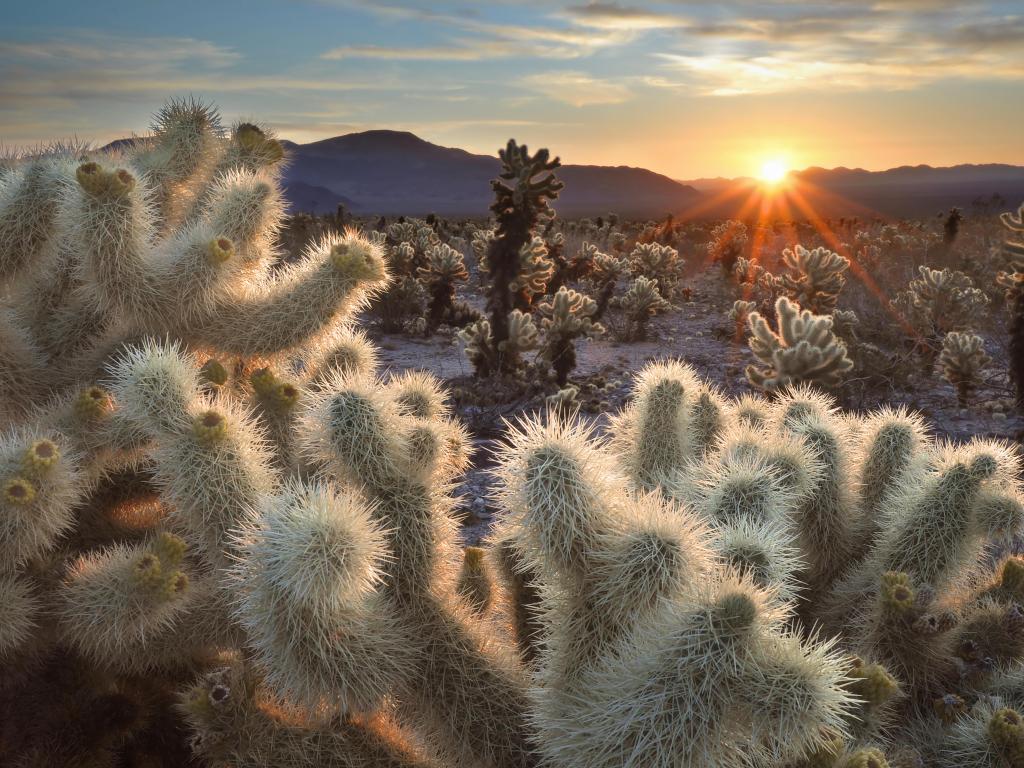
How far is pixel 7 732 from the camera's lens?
2924 mm

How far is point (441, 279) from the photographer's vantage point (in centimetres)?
1146

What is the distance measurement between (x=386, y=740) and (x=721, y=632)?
1.49 meters

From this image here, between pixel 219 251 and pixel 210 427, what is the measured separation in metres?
1.14

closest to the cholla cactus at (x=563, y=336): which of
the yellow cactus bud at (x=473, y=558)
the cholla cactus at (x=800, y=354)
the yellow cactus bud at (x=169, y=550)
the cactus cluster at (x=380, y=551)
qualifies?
the cholla cactus at (x=800, y=354)

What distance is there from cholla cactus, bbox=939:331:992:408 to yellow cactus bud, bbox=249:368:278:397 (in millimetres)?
7097

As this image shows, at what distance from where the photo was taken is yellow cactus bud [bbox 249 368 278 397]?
344 cm

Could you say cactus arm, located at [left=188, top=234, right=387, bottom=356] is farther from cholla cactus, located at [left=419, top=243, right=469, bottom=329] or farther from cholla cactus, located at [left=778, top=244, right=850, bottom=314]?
cholla cactus, located at [left=778, top=244, right=850, bottom=314]

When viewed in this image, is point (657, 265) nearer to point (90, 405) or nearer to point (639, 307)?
point (639, 307)

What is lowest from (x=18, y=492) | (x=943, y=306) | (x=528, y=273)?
(x=943, y=306)

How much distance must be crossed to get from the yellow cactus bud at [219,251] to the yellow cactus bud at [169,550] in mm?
1310

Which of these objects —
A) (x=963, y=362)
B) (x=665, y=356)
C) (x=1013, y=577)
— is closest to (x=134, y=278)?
(x=1013, y=577)

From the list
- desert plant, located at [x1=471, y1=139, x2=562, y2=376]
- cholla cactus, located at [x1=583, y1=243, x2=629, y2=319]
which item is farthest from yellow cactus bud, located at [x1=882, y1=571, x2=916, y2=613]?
cholla cactus, located at [x1=583, y1=243, x2=629, y2=319]

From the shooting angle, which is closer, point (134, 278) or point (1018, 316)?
point (134, 278)

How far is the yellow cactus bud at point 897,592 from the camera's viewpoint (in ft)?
8.99
